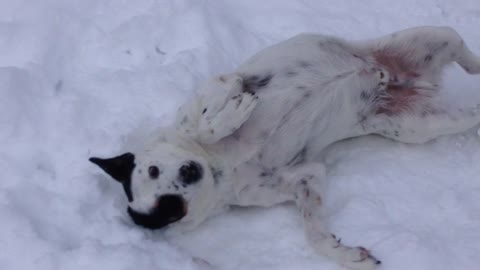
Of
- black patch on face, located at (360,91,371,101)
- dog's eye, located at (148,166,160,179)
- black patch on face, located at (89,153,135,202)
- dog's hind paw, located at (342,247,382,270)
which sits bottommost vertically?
dog's hind paw, located at (342,247,382,270)

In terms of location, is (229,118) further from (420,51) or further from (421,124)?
(420,51)

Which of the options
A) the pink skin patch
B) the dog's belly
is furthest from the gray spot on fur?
the pink skin patch

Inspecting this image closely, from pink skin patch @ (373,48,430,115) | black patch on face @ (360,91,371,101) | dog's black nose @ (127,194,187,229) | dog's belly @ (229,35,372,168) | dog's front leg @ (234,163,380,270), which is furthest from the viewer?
pink skin patch @ (373,48,430,115)

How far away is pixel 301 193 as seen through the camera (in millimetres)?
4086

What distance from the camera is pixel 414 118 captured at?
174 inches

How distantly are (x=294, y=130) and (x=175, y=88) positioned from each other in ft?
3.68

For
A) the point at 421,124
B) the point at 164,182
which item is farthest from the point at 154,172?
the point at 421,124

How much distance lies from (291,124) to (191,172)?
2.83 ft

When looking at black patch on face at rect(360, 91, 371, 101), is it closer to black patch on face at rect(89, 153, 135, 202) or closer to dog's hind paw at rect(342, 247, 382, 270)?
dog's hind paw at rect(342, 247, 382, 270)

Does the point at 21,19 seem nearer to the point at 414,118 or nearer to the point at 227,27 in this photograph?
the point at 227,27

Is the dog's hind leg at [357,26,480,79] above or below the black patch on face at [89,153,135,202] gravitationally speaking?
above

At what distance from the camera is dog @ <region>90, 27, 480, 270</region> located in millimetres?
3738

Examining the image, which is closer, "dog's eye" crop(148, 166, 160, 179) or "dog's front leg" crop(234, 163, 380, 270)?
"dog's eye" crop(148, 166, 160, 179)

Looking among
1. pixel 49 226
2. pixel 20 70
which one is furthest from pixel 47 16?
pixel 49 226
